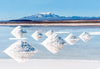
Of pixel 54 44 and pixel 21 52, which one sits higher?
pixel 21 52

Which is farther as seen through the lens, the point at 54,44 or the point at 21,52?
the point at 54,44
